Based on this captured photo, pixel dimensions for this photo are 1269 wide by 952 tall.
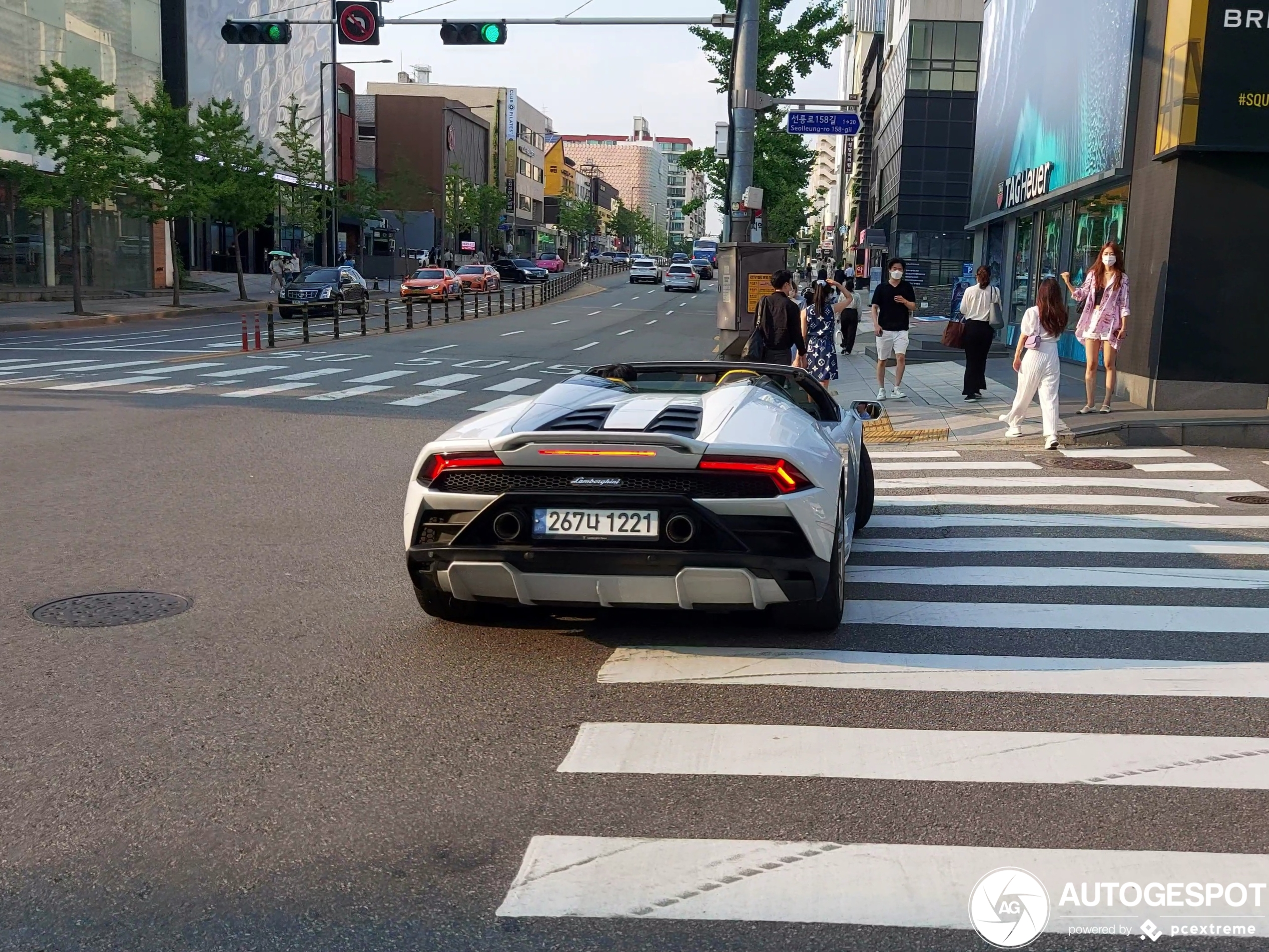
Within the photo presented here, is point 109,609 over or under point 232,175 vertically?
under

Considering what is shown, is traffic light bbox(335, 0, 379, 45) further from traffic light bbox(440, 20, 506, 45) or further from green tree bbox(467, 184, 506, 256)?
green tree bbox(467, 184, 506, 256)

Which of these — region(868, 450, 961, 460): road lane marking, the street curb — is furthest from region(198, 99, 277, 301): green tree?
region(868, 450, 961, 460): road lane marking

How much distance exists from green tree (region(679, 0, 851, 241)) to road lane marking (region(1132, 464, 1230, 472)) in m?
41.3

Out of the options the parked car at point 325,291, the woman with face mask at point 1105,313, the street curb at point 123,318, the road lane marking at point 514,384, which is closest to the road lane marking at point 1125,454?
the woman with face mask at point 1105,313

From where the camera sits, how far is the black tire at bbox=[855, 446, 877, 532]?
8.95 meters

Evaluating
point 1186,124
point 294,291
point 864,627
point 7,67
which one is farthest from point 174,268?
point 864,627

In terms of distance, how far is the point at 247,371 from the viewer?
73.4 ft

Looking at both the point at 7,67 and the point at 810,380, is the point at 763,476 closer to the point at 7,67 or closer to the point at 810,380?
the point at 810,380

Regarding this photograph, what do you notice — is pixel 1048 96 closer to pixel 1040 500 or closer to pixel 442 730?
pixel 1040 500

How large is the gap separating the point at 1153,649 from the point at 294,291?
39437mm

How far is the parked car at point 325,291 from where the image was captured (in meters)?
41.8

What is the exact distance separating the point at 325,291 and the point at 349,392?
79.1 feet

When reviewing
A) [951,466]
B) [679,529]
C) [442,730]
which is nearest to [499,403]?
[951,466]

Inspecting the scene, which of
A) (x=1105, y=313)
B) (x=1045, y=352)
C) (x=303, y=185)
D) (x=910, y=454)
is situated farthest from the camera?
(x=303, y=185)
